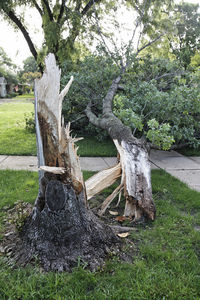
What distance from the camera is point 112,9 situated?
819cm

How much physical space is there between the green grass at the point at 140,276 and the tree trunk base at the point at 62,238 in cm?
11

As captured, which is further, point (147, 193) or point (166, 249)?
point (147, 193)

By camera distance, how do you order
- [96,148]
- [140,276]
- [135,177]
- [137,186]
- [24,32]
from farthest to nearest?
[24,32]
[96,148]
[135,177]
[137,186]
[140,276]

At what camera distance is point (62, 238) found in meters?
2.26

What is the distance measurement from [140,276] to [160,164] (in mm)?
3538

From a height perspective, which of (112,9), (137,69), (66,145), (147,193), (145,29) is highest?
(112,9)

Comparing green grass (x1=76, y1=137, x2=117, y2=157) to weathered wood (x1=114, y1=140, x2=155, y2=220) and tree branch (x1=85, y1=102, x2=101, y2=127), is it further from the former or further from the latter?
weathered wood (x1=114, y1=140, x2=155, y2=220)

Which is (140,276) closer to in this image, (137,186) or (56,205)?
(56,205)

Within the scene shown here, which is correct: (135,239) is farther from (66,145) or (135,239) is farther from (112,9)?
(112,9)

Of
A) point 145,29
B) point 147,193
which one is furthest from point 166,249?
point 145,29

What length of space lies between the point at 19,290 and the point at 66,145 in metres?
1.22

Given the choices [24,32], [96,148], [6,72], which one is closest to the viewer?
[96,148]

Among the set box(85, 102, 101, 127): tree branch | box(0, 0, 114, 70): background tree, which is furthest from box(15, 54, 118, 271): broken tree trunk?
box(0, 0, 114, 70): background tree

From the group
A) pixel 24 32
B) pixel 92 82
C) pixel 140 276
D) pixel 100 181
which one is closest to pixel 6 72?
pixel 24 32
